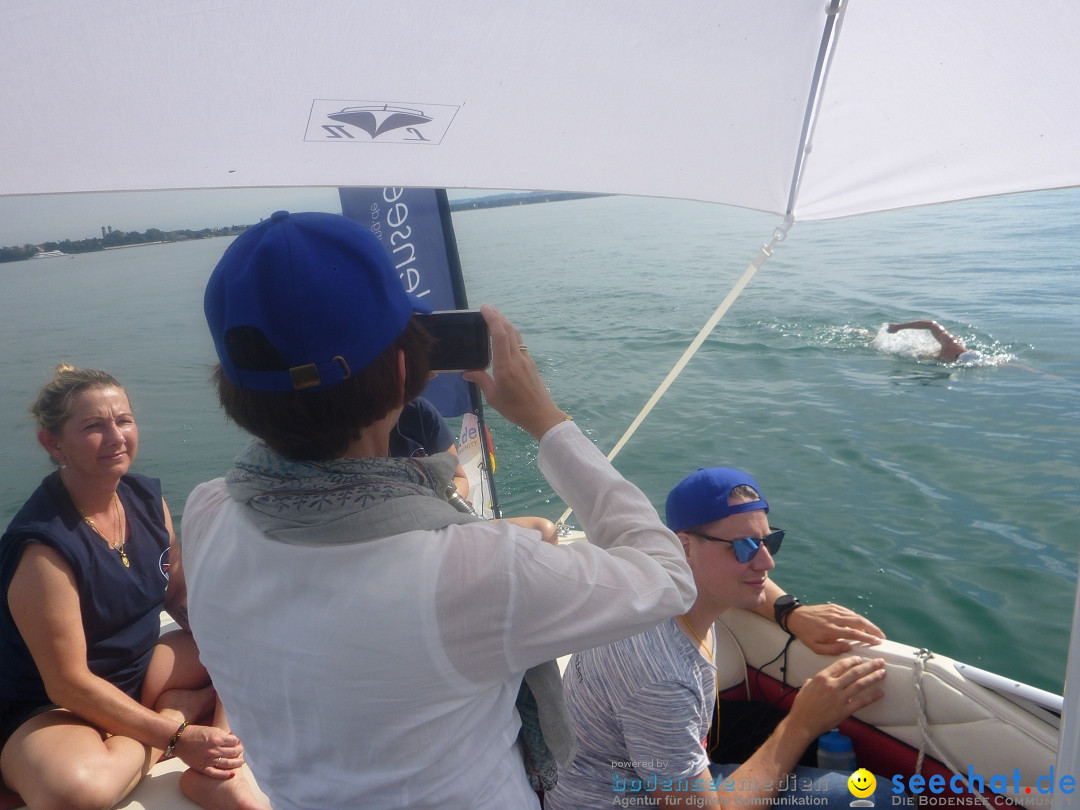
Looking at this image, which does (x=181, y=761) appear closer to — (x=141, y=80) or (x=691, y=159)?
(x=141, y=80)

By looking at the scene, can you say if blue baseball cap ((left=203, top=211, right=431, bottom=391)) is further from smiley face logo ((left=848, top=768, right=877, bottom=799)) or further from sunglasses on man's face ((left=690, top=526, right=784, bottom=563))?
smiley face logo ((left=848, top=768, right=877, bottom=799))

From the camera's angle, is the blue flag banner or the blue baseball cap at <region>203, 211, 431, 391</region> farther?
the blue flag banner

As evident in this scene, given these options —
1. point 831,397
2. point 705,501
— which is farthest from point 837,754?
point 831,397

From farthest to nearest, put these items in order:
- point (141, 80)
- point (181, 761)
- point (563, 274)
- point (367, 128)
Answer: point (563, 274) < point (181, 761) < point (367, 128) < point (141, 80)

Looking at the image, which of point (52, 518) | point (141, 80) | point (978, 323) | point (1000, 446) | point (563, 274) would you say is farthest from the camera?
point (563, 274)

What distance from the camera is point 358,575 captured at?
2.47 feet

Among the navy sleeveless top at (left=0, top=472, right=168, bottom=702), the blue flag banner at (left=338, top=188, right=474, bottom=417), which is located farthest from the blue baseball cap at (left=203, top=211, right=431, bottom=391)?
the blue flag banner at (left=338, top=188, right=474, bottom=417)

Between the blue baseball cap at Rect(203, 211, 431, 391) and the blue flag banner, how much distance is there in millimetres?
2301

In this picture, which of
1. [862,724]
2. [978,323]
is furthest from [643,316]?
[862,724]

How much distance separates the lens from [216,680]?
36.5 inches

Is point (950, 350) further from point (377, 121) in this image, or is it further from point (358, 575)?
point (358, 575)

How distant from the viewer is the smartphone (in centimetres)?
102

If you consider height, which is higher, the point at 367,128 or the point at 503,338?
the point at 367,128

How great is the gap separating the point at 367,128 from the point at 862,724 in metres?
2.11
